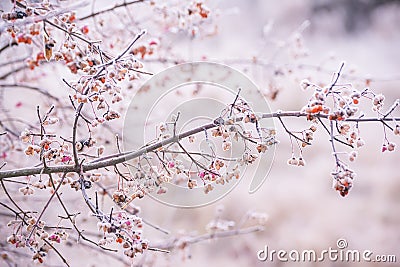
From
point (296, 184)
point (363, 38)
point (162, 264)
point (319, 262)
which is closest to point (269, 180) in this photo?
point (296, 184)

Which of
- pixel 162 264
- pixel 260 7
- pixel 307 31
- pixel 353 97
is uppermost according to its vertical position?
pixel 260 7

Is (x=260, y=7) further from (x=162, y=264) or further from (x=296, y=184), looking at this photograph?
(x=162, y=264)

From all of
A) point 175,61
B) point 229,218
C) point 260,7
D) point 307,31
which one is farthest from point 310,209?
point 260,7

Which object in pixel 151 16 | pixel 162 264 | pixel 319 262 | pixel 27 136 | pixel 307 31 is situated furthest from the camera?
pixel 307 31

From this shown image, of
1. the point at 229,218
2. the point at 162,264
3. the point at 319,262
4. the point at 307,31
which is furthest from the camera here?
the point at 307,31

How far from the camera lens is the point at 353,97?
0.97 meters

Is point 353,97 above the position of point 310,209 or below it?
below

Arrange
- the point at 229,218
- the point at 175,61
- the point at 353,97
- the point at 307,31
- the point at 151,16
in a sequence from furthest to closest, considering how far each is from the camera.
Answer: the point at 307,31 < the point at 229,218 < the point at 151,16 < the point at 175,61 < the point at 353,97

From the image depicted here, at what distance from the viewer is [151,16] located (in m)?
2.04

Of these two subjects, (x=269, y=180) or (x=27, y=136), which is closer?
(x=27, y=136)

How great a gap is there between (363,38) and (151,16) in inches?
208

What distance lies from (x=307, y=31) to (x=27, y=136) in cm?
594

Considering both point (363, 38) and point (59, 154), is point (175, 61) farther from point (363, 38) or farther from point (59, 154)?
point (363, 38)

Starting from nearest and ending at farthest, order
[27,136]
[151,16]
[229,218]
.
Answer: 1. [27,136]
2. [151,16]
3. [229,218]
